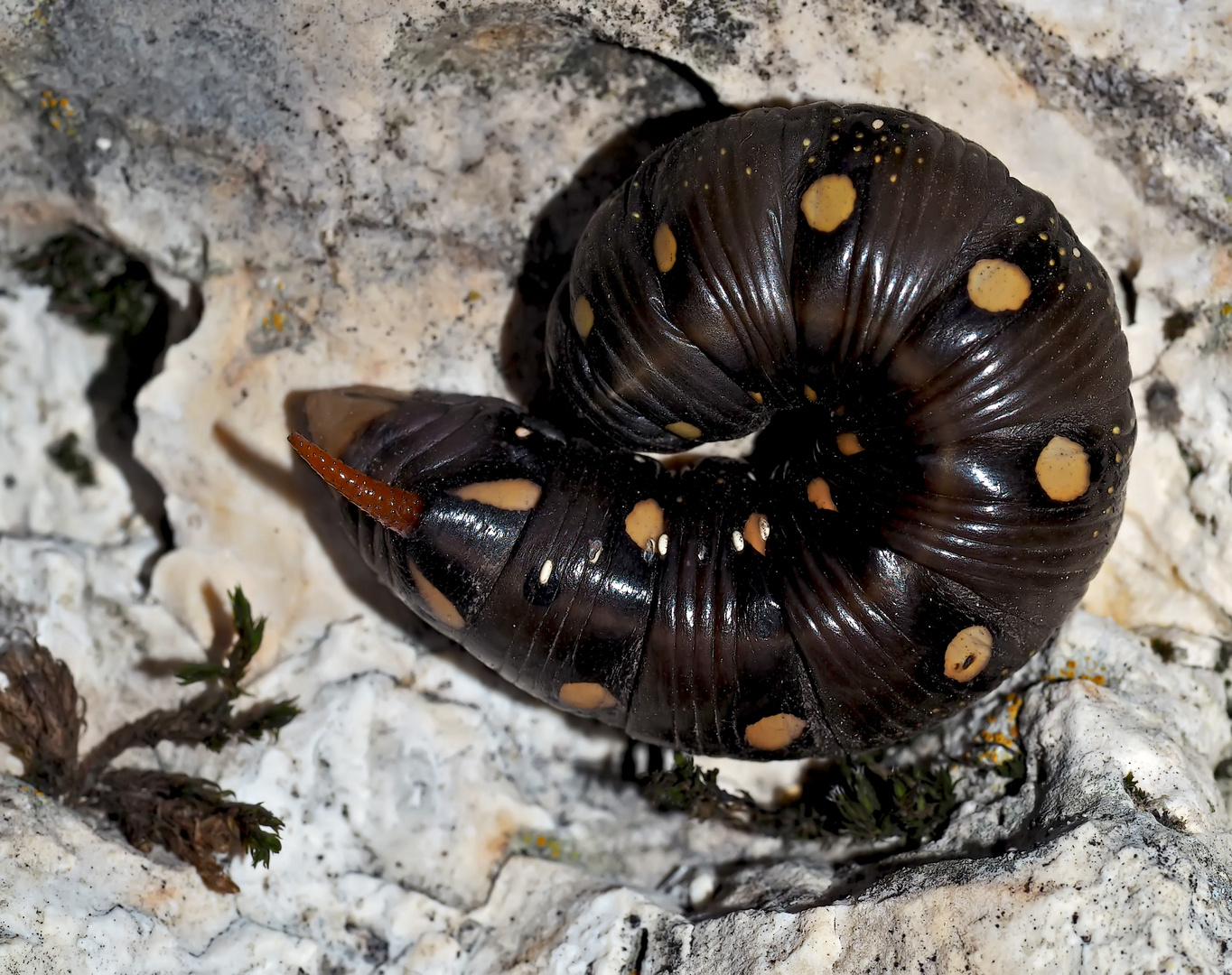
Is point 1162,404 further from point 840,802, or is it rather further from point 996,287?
point 840,802

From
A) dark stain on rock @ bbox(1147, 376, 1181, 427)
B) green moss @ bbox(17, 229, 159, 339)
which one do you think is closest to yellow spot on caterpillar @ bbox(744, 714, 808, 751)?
dark stain on rock @ bbox(1147, 376, 1181, 427)

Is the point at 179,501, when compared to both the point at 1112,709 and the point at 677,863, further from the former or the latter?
the point at 1112,709

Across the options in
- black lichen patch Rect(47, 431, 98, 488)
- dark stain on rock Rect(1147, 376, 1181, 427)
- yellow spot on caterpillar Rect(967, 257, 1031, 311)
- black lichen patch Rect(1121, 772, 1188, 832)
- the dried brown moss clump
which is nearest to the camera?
Result: yellow spot on caterpillar Rect(967, 257, 1031, 311)

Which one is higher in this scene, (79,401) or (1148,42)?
(1148,42)

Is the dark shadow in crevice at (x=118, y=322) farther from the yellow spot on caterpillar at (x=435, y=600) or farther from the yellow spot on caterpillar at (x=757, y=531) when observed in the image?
the yellow spot on caterpillar at (x=757, y=531)

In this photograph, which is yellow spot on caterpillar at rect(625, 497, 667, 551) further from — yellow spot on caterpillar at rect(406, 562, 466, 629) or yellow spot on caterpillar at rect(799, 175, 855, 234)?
yellow spot on caterpillar at rect(799, 175, 855, 234)

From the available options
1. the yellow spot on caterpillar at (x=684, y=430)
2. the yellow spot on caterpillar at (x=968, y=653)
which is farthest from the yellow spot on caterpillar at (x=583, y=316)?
the yellow spot on caterpillar at (x=968, y=653)

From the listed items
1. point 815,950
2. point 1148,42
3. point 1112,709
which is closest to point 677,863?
point 815,950
